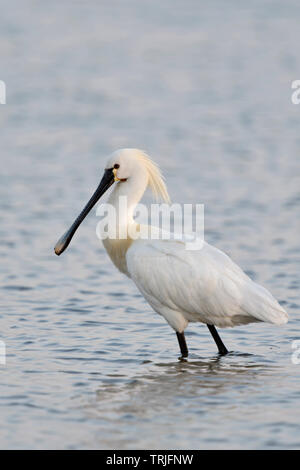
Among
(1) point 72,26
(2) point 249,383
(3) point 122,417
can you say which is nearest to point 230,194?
(2) point 249,383

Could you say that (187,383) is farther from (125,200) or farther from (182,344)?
(125,200)

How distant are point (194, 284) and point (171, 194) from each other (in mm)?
6381

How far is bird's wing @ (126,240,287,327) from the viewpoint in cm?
927

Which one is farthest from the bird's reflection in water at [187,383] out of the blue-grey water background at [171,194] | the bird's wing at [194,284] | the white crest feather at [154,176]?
the white crest feather at [154,176]

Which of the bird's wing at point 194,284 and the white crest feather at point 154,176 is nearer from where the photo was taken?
the bird's wing at point 194,284

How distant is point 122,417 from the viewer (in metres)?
7.76

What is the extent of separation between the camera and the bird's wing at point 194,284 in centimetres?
927

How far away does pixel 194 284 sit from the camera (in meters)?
9.32

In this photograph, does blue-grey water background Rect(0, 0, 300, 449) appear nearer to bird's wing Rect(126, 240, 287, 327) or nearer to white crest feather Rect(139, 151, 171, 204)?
bird's wing Rect(126, 240, 287, 327)

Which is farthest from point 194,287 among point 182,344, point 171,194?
point 171,194

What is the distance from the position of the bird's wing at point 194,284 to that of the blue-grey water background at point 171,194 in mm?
415

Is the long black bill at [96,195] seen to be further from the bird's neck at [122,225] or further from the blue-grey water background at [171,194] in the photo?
the blue-grey water background at [171,194]

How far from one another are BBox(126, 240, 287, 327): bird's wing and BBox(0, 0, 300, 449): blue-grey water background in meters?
0.41
